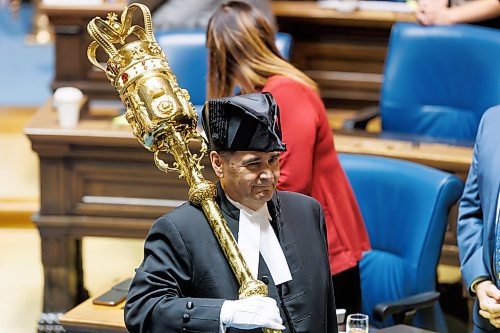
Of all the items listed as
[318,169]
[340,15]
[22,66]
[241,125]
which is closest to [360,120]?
[340,15]

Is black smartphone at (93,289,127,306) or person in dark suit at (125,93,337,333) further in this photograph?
black smartphone at (93,289,127,306)

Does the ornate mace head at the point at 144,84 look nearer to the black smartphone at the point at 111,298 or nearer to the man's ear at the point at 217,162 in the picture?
the man's ear at the point at 217,162

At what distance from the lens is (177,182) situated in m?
5.44

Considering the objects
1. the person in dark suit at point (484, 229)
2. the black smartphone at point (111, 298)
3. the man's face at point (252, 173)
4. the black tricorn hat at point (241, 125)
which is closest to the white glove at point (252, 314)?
the man's face at point (252, 173)

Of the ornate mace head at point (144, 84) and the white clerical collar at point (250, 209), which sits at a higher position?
the ornate mace head at point (144, 84)

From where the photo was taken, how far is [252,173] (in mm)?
2902

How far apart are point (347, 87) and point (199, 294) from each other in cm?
486

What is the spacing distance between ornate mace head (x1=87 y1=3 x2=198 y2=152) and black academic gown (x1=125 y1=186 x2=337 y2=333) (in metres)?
0.21

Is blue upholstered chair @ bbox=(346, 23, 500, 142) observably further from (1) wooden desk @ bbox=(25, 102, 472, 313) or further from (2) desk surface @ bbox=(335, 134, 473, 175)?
(1) wooden desk @ bbox=(25, 102, 472, 313)

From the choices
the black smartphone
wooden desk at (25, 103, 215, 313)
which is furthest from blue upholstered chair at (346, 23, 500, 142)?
the black smartphone

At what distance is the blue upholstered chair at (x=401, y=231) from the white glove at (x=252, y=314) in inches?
54.6

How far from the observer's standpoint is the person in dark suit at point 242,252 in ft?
9.37

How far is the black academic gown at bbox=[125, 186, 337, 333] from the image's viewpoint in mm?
2863

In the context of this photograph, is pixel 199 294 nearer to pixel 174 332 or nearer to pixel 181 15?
pixel 174 332
